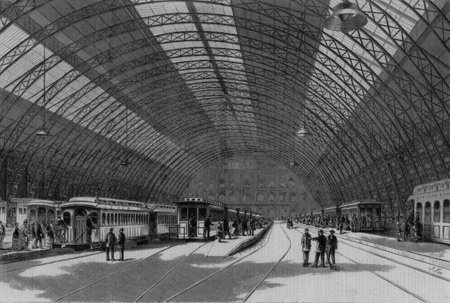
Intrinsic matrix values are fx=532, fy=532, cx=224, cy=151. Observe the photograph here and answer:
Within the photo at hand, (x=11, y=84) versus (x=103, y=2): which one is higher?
(x=103, y=2)

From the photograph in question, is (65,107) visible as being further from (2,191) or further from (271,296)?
(271,296)

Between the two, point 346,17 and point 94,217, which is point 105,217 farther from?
point 346,17

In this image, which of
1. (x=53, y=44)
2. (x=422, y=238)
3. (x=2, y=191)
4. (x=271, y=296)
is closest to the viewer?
(x=271, y=296)

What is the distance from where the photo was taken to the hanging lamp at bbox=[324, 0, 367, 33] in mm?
11977

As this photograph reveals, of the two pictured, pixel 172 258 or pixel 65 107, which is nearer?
pixel 172 258

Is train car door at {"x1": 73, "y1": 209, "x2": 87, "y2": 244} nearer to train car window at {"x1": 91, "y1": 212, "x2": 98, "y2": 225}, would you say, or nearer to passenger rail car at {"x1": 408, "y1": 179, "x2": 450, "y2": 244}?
train car window at {"x1": 91, "y1": 212, "x2": 98, "y2": 225}

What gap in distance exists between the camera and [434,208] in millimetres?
25500

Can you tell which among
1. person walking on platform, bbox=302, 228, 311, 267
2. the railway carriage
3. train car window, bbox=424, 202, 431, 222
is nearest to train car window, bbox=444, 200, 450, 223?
train car window, bbox=424, 202, 431, 222

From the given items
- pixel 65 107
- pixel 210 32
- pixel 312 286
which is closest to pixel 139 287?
pixel 312 286

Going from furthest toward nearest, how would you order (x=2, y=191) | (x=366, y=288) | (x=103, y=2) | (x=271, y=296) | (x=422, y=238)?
(x=2, y=191)
(x=103, y=2)
(x=422, y=238)
(x=366, y=288)
(x=271, y=296)

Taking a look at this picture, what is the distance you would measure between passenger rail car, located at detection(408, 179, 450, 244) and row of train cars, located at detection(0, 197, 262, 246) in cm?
1477

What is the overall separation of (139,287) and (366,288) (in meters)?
5.99

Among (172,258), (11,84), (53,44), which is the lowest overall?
(172,258)

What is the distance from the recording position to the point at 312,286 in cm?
1413
